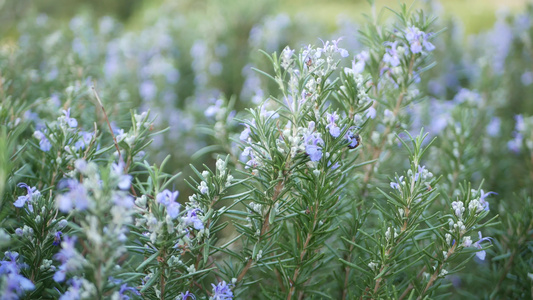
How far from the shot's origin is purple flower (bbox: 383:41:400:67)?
1.51 metres

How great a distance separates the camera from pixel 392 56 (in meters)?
→ 1.59

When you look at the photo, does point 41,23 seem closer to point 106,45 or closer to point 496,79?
point 106,45

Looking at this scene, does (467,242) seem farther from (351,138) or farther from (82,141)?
(82,141)

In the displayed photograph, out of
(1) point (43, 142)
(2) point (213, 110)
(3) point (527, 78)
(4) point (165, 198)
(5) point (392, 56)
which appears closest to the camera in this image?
(4) point (165, 198)

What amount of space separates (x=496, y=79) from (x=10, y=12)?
20.0 feet

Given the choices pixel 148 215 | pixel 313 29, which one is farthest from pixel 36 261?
pixel 313 29

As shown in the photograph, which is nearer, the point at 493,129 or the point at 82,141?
the point at 82,141

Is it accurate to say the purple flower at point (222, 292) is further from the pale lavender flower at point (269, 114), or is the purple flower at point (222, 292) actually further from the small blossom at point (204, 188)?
the pale lavender flower at point (269, 114)

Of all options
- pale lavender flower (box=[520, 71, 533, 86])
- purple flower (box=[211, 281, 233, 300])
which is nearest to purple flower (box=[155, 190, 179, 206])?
purple flower (box=[211, 281, 233, 300])

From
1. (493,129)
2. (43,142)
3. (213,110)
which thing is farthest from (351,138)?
(493,129)

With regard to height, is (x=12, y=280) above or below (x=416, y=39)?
below

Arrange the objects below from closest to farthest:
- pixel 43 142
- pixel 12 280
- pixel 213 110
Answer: pixel 12 280 < pixel 43 142 < pixel 213 110

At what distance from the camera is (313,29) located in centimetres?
420

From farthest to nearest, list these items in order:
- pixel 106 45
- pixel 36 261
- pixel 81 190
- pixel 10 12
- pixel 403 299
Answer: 1. pixel 10 12
2. pixel 106 45
3. pixel 403 299
4. pixel 36 261
5. pixel 81 190
